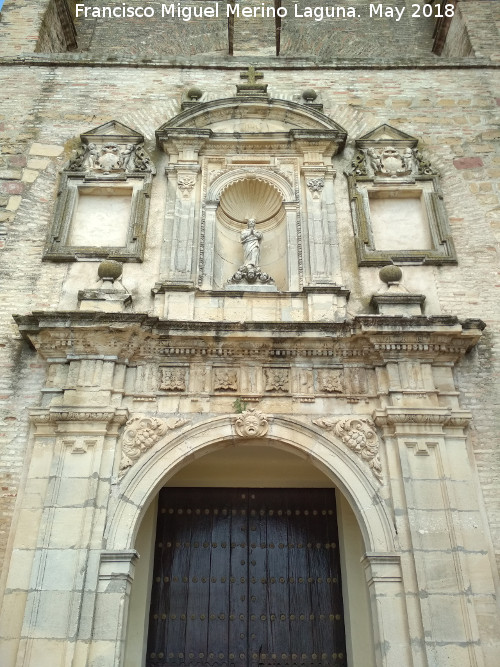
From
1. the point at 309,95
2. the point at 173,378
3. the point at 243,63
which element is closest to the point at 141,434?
the point at 173,378

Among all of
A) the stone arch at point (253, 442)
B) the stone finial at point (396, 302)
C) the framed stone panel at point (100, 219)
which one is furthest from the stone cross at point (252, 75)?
the stone arch at point (253, 442)

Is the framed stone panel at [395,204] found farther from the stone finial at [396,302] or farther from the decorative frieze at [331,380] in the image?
the decorative frieze at [331,380]

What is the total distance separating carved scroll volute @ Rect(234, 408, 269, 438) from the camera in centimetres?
567

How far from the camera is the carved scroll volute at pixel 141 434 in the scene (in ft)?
18.2

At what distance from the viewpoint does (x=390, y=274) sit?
6.39 m

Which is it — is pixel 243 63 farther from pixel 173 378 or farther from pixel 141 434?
pixel 141 434

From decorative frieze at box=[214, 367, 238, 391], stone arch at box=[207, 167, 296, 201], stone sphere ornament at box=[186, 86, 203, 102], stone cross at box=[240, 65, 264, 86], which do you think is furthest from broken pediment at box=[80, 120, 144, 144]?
decorative frieze at box=[214, 367, 238, 391]

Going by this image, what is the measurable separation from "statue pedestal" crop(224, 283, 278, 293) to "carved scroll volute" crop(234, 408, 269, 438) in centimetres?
143

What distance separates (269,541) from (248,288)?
282cm

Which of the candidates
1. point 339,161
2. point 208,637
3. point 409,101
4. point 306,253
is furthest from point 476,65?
point 208,637

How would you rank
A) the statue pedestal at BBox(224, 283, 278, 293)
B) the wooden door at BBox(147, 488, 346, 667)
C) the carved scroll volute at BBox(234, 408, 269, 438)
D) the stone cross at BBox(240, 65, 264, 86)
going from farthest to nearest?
the stone cross at BBox(240, 65, 264, 86), the statue pedestal at BBox(224, 283, 278, 293), the wooden door at BBox(147, 488, 346, 667), the carved scroll volute at BBox(234, 408, 269, 438)

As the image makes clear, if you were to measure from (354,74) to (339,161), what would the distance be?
1848 mm

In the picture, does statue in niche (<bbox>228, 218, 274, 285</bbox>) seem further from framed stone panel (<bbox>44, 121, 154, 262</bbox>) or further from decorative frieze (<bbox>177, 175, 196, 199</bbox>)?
framed stone panel (<bbox>44, 121, 154, 262</bbox>)

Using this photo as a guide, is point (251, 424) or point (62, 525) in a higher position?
point (251, 424)
